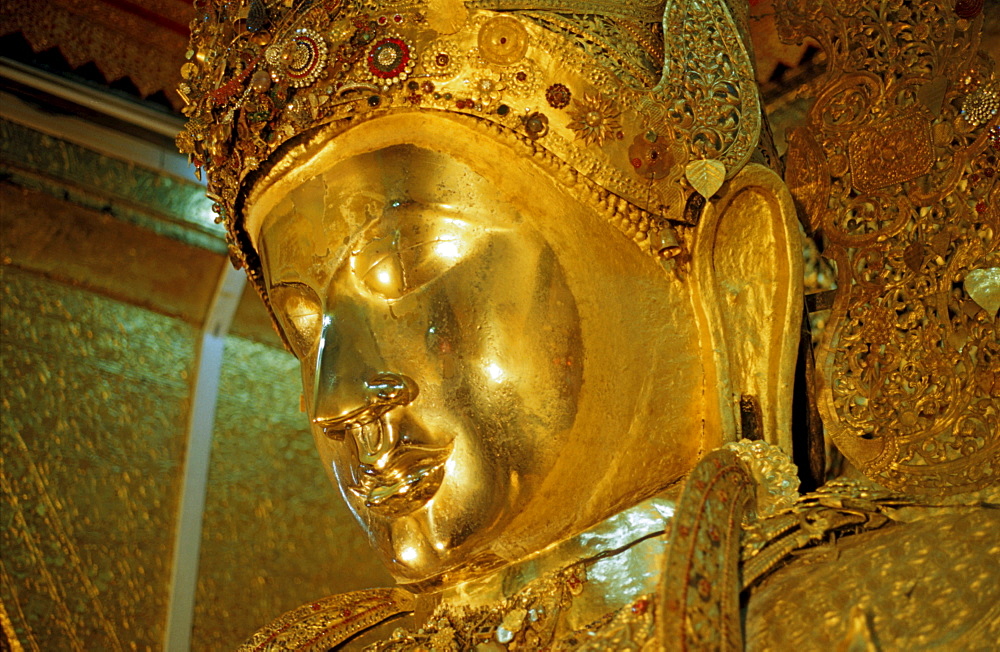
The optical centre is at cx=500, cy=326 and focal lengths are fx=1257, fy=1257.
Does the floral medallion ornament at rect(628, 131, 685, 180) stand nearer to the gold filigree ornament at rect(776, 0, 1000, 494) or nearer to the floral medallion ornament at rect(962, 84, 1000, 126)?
the gold filigree ornament at rect(776, 0, 1000, 494)

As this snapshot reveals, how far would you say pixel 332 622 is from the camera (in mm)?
2201

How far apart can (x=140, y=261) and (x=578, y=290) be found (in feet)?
5.29

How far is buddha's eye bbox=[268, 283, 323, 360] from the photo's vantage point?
199 centimetres

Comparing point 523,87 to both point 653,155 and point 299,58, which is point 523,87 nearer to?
point 653,155

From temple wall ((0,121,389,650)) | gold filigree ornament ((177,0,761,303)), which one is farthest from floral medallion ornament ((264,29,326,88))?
temple wall ((0,121,389,650))

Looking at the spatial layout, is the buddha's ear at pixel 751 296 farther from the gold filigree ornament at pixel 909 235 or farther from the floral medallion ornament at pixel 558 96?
the floral medallion ornament at pixel 558 96

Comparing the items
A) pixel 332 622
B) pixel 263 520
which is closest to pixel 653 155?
pixel 332 622

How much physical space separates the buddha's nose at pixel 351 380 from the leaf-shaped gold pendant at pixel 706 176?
530 millimetres

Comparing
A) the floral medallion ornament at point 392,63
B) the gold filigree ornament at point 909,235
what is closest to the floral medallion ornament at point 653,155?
the gold filigree ornament at point 909,235

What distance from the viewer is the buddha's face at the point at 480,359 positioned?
183 cm

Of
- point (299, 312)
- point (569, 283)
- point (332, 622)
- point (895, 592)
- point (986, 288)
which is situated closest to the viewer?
point (895, 592)

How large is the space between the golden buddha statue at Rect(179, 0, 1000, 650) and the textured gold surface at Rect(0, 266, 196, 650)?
1.06 meters

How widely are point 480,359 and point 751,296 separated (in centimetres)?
45

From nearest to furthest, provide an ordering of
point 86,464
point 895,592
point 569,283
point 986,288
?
point 895,592 → point 986,288 → point 569,283 → point 86,464
